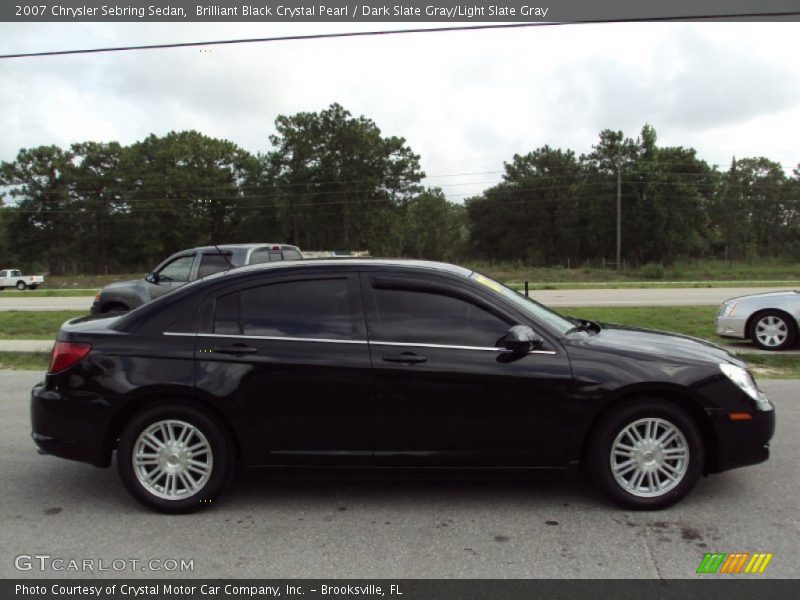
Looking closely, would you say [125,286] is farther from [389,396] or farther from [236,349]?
[389,396]

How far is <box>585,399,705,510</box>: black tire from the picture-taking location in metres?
3.87

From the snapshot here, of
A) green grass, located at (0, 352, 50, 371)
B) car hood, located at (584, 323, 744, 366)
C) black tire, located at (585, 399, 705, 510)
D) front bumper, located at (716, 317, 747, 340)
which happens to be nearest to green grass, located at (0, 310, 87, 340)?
green grass, located at (0, 352, 50, 371)

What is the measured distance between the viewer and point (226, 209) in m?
70.2

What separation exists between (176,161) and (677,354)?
74167 mm

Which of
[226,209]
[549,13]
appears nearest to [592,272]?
[549,13]

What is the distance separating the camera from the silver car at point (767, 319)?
384 inches

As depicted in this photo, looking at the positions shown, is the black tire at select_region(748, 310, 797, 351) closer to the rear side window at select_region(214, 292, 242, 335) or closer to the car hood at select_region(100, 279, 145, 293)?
the rear side window at select_region(214, 292, 242, 335)

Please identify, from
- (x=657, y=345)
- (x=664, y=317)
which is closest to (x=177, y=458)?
(x=657, y=345)

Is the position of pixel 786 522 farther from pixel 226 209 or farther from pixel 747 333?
pixel 226 209

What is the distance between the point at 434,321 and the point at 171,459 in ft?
6.34

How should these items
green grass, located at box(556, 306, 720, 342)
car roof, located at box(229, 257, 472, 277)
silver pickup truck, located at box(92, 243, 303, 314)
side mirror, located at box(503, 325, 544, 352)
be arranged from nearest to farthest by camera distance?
side mirror, located at box(503, 325, 544, 352), car roof, located at box(229, 257, 472, 277), silver pickup truck, located at box(92, 243, 303, 314), green grass, located at box(556, 306, 720, 342)

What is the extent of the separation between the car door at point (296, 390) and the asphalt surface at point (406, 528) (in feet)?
0.77

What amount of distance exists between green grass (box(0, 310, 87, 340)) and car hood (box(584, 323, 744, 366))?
12.1 metres

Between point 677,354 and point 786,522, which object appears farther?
point 677,354
